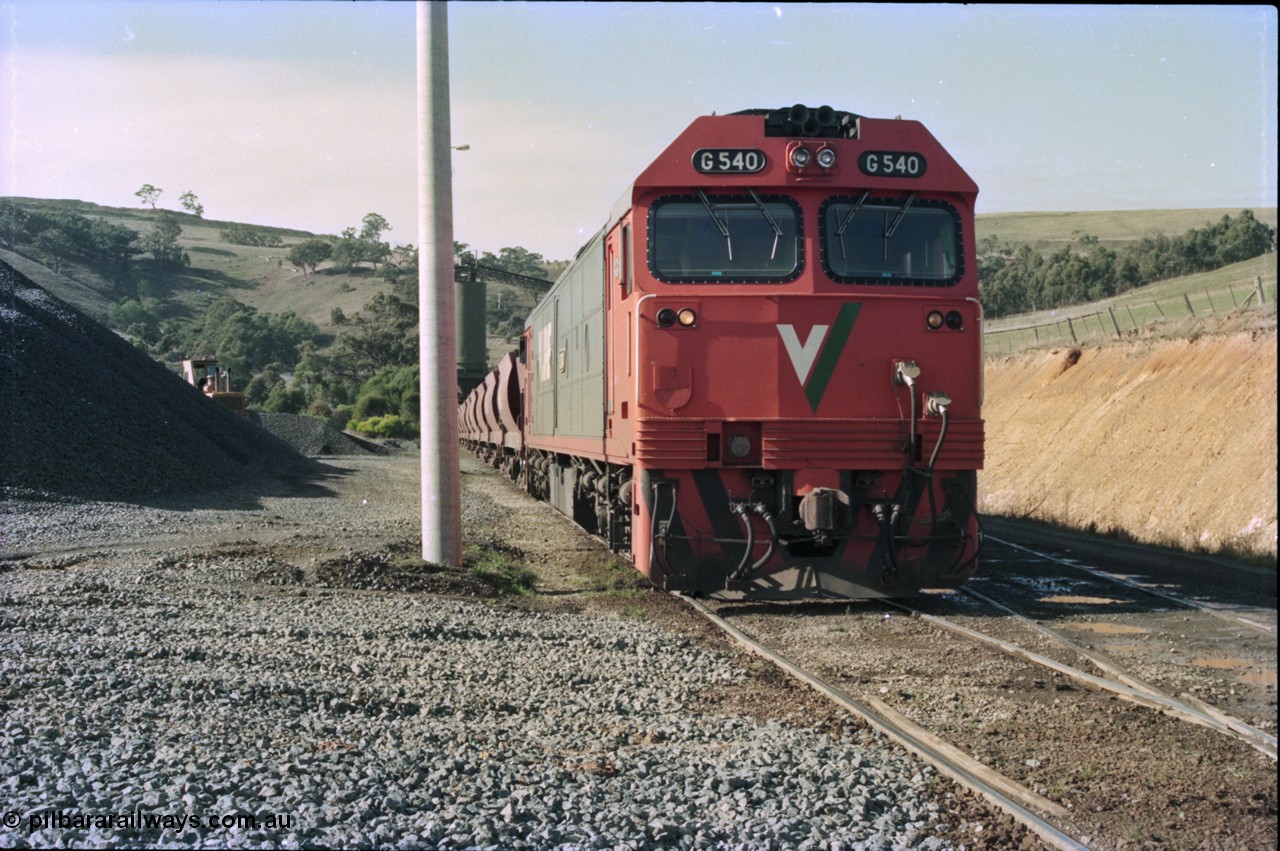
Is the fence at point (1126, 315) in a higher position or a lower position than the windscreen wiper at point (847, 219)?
higher

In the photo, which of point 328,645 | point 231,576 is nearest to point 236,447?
point 231,576

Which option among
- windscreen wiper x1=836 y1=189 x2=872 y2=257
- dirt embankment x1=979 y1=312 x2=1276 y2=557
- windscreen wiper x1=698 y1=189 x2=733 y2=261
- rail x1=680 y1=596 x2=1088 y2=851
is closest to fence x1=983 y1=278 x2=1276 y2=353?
dirt embankment x1=979 y1=312 x2=1276 y2=557

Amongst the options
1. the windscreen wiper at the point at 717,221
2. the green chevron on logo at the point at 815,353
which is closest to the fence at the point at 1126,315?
the green chevron on logo at the point at 815,353

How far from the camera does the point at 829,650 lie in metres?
8.55

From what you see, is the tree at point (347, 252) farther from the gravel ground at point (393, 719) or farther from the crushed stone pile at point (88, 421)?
the gravel ground at point (393, 719)

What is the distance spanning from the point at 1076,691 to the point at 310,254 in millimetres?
143812

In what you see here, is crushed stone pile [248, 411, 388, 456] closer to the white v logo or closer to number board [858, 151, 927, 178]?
the white v logo

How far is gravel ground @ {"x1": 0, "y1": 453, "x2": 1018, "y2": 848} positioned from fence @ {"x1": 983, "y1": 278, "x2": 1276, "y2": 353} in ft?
73.8

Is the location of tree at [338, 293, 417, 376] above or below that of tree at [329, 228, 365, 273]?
below

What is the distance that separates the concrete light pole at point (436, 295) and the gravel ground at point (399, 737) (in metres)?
2.15

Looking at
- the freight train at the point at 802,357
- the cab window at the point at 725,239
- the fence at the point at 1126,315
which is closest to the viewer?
the freight train at the point at 802,357

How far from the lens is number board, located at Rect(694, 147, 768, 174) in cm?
Result: 985

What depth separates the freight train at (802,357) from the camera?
31.8 ft

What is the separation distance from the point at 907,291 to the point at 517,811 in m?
6.58
